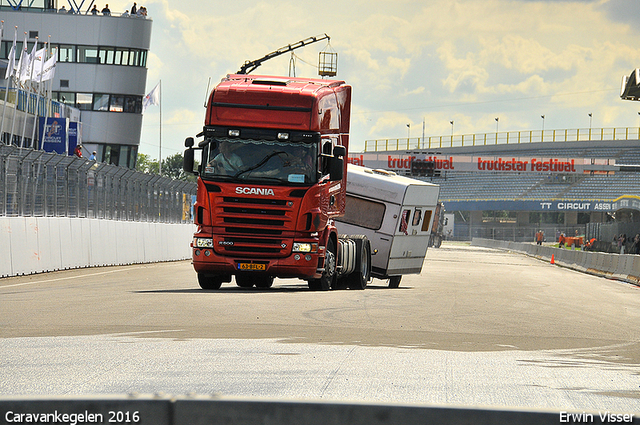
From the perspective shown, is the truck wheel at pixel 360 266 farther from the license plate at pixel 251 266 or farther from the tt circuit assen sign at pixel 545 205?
the tt circuit assen sign at pixel 545 205

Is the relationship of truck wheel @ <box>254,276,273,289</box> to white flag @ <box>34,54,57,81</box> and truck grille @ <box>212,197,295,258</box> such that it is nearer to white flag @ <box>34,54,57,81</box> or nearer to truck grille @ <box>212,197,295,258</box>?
truck grille @ <box>212,197,295,258</box>

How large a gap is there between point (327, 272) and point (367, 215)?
15.4 ft

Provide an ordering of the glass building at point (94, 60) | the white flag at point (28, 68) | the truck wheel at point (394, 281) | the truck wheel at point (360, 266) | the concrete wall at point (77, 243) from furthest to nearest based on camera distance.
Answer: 1. the glass building at point (94, 60)
2. the white flag at point (28, 68)
3. the truck wheel at point (394, 281)
4. the concrete wall at point (77, 243)
5. the truck wheel at point (360, 266)

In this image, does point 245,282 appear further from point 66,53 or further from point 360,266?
point 66,53

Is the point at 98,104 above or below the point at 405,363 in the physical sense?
above

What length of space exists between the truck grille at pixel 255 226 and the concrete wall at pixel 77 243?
20.8ft

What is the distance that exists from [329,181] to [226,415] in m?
13.6

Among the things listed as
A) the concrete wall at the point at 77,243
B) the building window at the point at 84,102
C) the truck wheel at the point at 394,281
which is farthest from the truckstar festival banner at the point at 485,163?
the truck wheel at the point at 394,281

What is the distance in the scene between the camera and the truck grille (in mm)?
15977

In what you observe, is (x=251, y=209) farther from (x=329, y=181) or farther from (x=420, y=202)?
(x=420, y=202)

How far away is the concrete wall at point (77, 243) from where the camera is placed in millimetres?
20422

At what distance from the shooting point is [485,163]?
8406 cm

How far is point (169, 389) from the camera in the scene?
6.07 m

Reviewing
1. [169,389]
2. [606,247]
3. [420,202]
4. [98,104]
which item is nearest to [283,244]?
[420,202]
